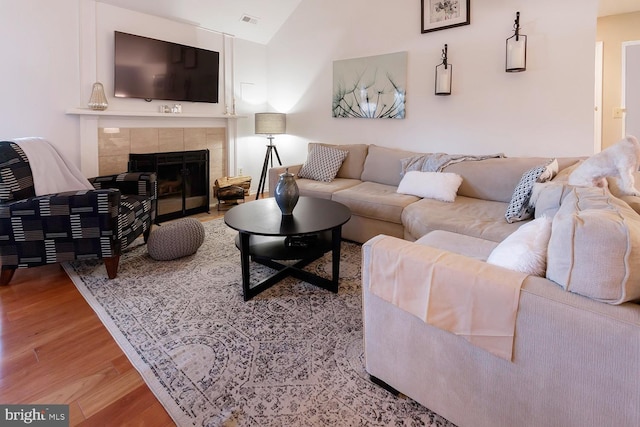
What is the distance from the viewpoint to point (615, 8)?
362 cm

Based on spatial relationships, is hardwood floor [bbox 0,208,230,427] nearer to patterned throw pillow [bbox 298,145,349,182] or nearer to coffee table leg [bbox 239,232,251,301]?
coffee table leg [bbox 239,232,251,301]

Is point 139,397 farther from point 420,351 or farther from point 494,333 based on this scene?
point 494,333

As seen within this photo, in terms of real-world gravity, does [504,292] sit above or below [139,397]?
above

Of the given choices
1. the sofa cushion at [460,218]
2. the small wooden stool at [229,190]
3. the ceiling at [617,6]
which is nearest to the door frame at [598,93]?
the ceiling at [617,6]

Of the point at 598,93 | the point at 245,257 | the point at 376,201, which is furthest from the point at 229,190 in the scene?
the point at 598,93

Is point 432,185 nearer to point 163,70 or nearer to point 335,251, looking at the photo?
point 335,251

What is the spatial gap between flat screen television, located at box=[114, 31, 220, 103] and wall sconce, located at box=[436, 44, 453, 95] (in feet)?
9.13

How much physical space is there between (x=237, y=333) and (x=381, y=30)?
363cm

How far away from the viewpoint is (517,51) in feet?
10.0

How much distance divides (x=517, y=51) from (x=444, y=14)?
879mm

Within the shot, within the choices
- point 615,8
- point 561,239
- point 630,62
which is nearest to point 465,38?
point 615,8

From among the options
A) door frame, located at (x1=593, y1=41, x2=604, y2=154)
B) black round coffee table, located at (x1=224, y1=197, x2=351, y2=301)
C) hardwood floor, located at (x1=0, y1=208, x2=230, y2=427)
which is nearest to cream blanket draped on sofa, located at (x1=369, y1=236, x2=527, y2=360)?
black round coffee table, located at (x1=224, y1=197, x2=351, y2=301)

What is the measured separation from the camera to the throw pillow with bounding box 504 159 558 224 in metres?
2.41

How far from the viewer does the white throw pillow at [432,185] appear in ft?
9.86
